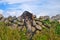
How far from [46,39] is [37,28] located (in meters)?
9.76

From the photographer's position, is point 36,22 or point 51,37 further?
point 36,22

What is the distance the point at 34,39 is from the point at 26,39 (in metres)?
3.51

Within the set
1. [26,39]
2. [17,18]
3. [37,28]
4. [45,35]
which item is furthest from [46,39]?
[17,18]

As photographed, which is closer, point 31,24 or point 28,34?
point 28,34

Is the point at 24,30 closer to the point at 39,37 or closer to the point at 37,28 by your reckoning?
the point at 37,28

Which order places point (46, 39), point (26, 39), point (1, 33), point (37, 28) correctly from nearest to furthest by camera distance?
point (1, 33) → point (46, 39) → point (26, 39) → point (37, 28)

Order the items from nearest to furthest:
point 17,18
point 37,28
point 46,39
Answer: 1. point 46,39
2. point 37,28
3. point 17,18

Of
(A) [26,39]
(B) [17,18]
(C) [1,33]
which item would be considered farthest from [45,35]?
(B) [17,18]

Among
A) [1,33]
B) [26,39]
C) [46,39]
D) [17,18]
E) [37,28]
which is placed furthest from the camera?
[17,18]

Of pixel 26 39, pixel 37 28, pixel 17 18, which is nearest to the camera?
pixel 26 39

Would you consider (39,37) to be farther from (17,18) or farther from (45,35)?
(17,18)

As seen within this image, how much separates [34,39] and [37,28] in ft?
28.0

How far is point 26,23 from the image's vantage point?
219ft

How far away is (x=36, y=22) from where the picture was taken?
6762 centimetres
